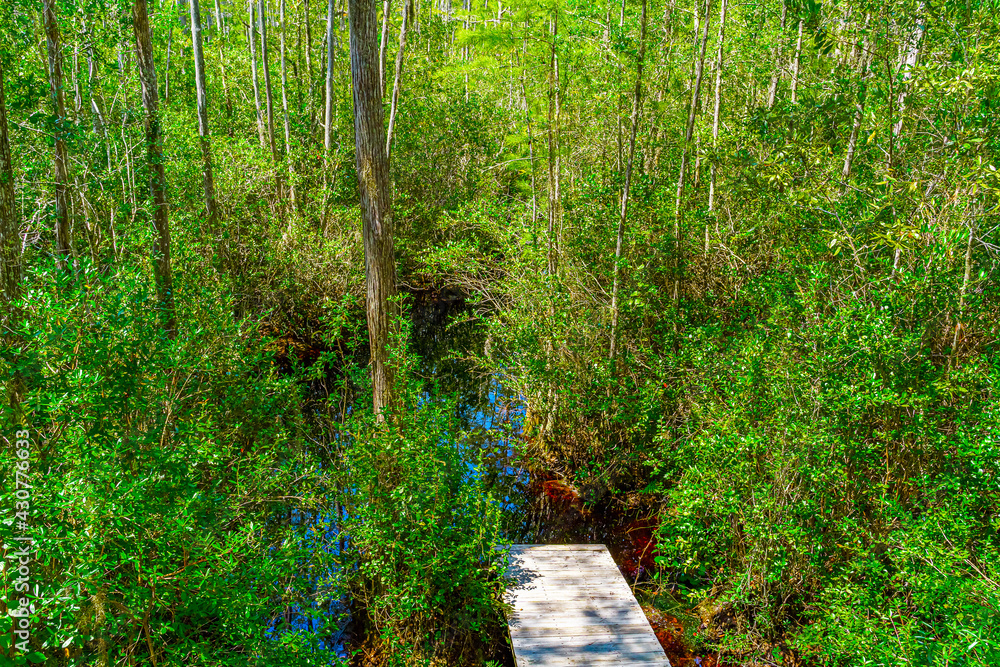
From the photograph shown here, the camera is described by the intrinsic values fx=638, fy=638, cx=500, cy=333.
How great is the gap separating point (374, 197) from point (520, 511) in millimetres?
4096

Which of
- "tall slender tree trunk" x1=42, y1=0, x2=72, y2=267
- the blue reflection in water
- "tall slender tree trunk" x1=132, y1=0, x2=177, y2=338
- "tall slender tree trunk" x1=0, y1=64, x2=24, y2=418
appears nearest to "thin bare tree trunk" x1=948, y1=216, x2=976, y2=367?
the blue reflection in water

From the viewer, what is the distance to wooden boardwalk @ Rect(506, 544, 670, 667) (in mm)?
4898

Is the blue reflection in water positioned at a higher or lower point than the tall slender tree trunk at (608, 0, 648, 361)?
lower

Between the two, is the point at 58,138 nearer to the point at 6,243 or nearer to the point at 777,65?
the point at 6,243

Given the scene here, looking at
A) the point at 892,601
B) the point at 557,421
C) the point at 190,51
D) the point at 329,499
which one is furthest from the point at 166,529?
the point at 190,51

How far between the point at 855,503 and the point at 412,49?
13919mm

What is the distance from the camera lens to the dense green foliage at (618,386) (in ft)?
11.0

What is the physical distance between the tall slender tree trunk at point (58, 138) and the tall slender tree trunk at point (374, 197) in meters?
2.53

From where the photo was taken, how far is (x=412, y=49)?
49.6 feet

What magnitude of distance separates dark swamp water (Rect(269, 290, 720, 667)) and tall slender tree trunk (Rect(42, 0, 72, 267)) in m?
2.42

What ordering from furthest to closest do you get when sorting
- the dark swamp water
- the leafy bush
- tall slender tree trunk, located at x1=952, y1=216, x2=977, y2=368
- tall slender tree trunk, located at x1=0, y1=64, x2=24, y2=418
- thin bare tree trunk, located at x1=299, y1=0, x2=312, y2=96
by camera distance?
1. thin bare tree trunk, located at x1=299, y1=0, x2=312, y2=96
2. the dark swamp water
3. the leafy bush
4. tall slender tree trunk, located at x1=952, y1=216, x2=977, y2=368
5. tall slender tree trunk, located at x1=0, y1=64, x2=24, y2=418

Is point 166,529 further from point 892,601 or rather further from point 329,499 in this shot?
point 892,601

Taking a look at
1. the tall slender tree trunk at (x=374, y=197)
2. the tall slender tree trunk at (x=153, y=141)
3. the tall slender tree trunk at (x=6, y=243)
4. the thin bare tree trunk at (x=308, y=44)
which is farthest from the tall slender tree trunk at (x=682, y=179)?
the thin bare tree trunk at (x=308, y=44)

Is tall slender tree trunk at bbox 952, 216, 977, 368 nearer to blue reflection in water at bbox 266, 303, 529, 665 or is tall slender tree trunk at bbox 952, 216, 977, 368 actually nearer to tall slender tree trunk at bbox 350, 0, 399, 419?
blue reflection in water at bbox 266, 303, 529, 665
